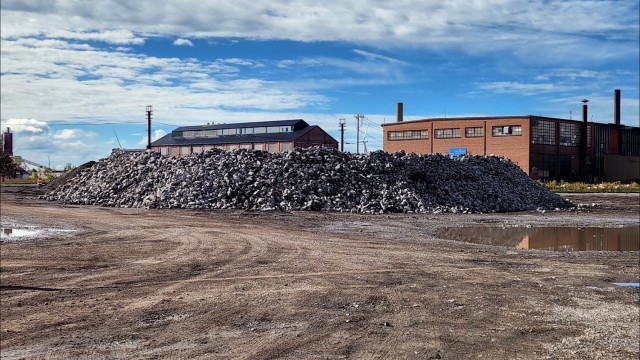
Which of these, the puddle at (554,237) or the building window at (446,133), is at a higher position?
the building window at (446,133)

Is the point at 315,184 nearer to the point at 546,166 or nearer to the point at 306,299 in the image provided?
the point at 306,299

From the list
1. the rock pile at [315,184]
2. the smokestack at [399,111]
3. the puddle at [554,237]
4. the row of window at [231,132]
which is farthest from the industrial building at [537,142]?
the puddle at [554,237]

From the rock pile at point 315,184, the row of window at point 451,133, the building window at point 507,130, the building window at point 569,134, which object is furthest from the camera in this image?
the building window at point 569,134

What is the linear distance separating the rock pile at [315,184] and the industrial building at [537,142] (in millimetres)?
27458

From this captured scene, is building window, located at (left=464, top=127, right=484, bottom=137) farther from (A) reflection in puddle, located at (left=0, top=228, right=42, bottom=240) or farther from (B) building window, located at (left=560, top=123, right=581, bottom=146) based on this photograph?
(A) reflection in puddle, located at (left=0, top=228, right=42, bottom=240)

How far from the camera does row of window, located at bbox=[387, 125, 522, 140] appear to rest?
207ft

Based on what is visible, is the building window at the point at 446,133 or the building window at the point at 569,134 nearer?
the building window at the point at 569,134

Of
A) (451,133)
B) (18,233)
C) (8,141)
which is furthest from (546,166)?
(8,141)

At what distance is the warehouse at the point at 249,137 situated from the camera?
83.1m

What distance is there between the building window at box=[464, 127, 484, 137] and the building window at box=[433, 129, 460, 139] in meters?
1.16

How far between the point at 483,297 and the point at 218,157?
82.0ft

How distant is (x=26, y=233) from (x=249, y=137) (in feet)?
227

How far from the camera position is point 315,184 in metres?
29.8

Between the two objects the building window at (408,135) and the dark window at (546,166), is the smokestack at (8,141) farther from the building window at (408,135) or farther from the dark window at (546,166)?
the dark window at (546,166)
